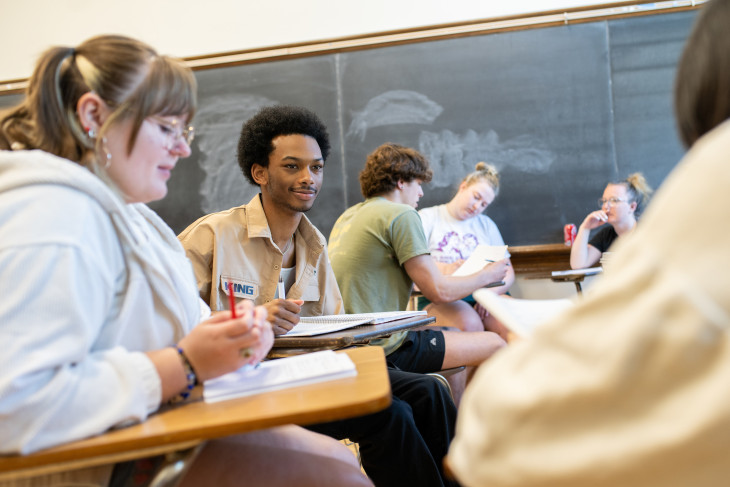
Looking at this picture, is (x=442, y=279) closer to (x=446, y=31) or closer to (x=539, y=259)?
(x=539, y=259)

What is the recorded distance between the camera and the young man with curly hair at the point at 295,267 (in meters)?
1.55

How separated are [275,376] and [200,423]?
0.24 metres

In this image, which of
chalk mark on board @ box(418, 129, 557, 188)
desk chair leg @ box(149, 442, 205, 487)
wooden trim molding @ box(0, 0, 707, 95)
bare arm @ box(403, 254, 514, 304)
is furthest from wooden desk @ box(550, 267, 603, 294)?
desk chair leg @ box(149, 442, 205, 487)

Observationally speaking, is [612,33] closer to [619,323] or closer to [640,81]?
[640,81]

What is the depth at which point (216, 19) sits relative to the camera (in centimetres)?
456

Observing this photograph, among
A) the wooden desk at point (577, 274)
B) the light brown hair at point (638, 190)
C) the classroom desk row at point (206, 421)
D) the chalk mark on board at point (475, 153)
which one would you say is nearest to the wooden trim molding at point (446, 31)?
the chalk mark on board at point (475, 153)

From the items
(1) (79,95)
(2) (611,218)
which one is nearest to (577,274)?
(2) (611,218)

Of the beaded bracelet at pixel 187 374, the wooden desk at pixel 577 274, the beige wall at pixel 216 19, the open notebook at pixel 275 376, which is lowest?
the wooden desk at pixel 577 274

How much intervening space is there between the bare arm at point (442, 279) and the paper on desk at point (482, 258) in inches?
1.2

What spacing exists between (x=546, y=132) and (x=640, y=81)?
68cm

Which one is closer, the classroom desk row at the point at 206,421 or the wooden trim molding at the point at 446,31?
the classroom desk row at the point at 206,421

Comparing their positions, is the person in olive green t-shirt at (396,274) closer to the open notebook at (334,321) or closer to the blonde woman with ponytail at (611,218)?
the open notebook at (334,321)

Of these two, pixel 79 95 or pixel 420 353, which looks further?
pixel 420 353

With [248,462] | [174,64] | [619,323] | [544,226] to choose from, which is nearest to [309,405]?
[248,462]
